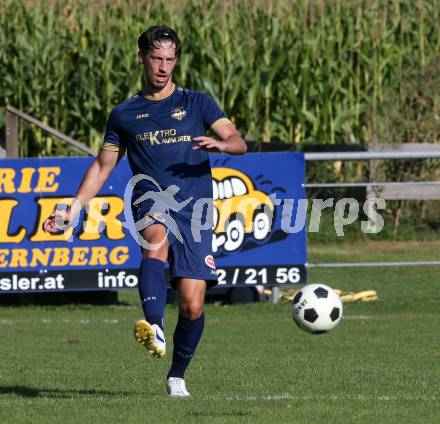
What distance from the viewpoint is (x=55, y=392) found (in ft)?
28.3

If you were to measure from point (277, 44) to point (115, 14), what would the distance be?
3.23m

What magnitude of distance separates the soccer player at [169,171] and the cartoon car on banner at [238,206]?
6655mm

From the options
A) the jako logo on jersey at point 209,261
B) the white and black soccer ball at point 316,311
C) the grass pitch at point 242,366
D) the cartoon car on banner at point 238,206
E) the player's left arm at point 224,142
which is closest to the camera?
the grass pitch at point 242,366

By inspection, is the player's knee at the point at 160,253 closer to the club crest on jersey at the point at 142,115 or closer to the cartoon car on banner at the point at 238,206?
the club crest on jersey at the point at 142,115

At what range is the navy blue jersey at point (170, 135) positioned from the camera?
8.01 meters

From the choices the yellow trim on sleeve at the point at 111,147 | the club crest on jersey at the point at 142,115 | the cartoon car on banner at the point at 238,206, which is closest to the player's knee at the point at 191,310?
the yellow trim on sleeve at the point at 111,147

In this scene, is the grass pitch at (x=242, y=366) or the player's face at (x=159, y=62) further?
the player's face at (x=159, y=62)

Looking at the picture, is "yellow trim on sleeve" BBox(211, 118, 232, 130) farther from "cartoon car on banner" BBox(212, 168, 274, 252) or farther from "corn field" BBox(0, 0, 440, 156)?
"corn field" BBox(0, 0, 440, 156)

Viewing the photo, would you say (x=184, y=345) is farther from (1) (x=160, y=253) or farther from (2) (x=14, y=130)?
(2) (x=14, y=130)

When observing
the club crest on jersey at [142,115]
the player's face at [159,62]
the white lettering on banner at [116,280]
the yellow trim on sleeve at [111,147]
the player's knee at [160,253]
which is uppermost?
the player's face at [159,62]

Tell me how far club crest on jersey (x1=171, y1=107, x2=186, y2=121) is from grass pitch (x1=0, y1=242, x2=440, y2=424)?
5.73 feet

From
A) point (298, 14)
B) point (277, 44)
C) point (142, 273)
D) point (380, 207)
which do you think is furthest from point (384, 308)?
point (298, 14)

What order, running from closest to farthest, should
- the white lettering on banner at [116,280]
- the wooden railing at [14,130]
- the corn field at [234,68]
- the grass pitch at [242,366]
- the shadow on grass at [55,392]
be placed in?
the grass pitch at [242,366], the shadow on grass at [55,392], the white lettering on banner at [116,280], the wooden railing at [14,130], the corn field at [234,68]

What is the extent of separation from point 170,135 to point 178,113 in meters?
0.16
